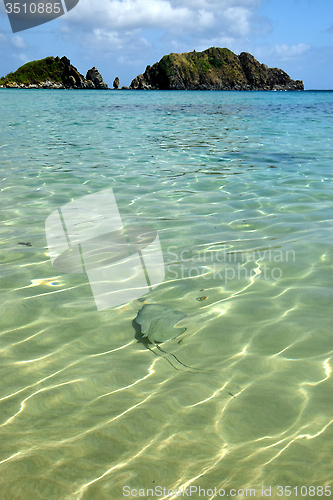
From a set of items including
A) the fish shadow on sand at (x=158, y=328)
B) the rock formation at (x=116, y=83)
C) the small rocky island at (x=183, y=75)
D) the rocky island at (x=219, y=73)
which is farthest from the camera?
the rocky island at (x=219, y=73)

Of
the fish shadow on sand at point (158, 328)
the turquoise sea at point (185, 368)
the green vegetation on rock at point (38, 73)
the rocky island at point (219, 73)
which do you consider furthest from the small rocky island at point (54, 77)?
the fish shadow on sand at point (158, 328)

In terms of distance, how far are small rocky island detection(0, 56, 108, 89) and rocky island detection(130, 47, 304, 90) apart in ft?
52.6

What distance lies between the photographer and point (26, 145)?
9516 millimetres

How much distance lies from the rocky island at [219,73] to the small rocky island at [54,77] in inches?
631

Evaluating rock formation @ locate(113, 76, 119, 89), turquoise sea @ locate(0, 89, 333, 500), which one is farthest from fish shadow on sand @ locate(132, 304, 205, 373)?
rock formation @ locate(113, 76, 119, 89)

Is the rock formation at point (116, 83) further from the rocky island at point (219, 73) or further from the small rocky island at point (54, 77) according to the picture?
the rocky island at point (219, 73)

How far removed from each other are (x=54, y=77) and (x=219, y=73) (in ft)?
213

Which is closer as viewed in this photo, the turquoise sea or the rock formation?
the turquoise sea

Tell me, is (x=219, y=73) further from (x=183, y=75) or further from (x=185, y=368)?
(x=185, y=368)

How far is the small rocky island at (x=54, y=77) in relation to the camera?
125500mm

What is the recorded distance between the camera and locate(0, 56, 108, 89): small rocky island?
12550cm

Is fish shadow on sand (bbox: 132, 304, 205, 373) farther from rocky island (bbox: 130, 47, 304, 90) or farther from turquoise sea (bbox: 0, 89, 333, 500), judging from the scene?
rocky island (bbox: 130, 47, 304, 90)

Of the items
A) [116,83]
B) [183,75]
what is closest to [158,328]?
[116,83]

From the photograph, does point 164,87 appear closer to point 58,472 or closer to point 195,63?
point 195,63
